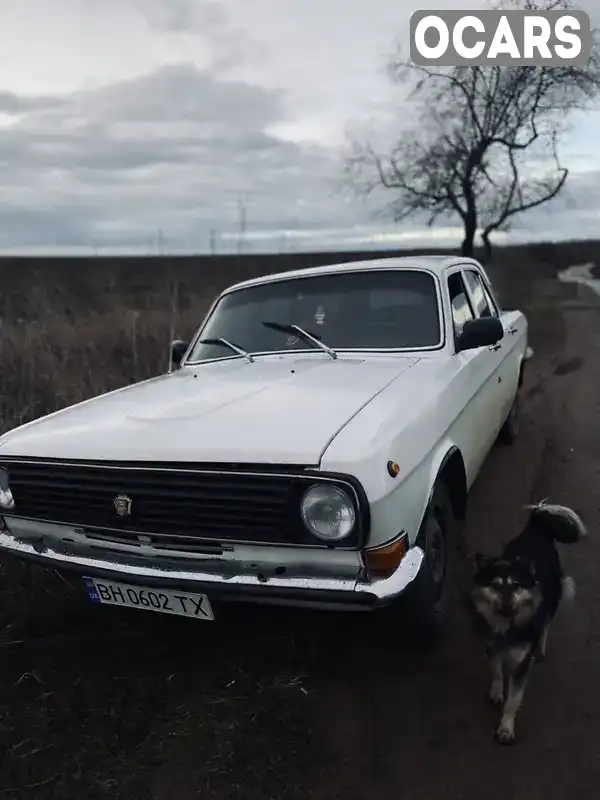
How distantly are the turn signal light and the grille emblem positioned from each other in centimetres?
96

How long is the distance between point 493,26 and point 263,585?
11563mm

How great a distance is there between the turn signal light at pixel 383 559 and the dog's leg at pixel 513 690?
565 millimetres

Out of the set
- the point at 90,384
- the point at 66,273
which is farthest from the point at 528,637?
the point at 66,273

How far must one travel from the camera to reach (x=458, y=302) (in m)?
4.31

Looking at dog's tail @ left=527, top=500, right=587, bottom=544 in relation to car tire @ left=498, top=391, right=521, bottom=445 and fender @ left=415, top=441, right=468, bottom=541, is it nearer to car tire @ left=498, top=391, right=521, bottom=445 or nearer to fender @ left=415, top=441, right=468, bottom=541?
fender @ left=415, top=441, right=468, bottom=541

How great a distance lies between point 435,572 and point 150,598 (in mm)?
1236

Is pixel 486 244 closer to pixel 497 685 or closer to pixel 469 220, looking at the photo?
pixel 469 220

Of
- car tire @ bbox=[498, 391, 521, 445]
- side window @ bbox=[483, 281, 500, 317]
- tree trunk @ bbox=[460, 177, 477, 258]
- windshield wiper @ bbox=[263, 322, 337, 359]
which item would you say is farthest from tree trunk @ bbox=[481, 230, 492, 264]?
windshield wiper @ bbox=[263, 322, 337, 359]

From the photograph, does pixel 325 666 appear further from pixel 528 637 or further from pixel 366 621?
pixel 528 637

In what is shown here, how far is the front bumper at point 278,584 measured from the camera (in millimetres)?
2438

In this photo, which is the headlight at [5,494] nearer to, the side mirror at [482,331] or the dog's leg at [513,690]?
the dog's leg at [513,690]

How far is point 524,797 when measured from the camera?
7.46 feet

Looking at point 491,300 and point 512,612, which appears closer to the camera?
point 512,612

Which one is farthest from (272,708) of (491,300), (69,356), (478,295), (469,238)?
(469,238)
